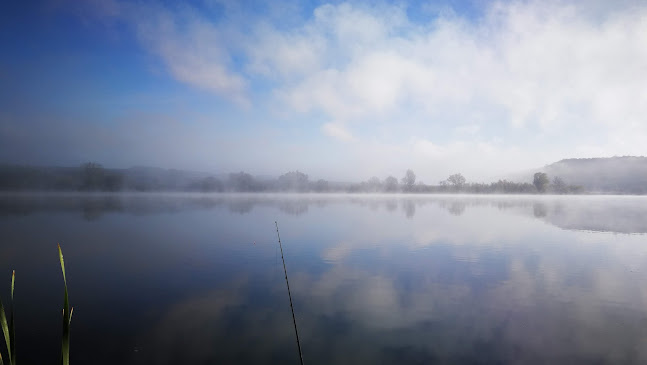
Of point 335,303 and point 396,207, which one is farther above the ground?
point 335,303

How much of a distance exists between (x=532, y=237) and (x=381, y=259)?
14.7 m

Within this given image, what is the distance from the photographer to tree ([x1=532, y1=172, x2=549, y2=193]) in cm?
17662

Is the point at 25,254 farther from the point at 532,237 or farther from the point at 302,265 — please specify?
the point at 532,237

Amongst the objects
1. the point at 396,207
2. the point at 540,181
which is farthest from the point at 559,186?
the point at 396,207

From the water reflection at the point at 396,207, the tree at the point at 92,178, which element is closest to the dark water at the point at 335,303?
the water reflection at the point at 396,207

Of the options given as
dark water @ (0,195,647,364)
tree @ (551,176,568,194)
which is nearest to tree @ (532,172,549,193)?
tree @ (551,176,568,194)

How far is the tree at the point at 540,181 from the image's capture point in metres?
177

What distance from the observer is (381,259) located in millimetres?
16438

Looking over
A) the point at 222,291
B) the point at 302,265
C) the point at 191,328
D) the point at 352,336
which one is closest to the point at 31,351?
the point at 191,328

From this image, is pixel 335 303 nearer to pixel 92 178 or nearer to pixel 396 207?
pixel 396 207

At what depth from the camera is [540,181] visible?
18025cm

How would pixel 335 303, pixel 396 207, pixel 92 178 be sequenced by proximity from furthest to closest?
pixel 92 178 < pixel 396 207 < pixel 335 303

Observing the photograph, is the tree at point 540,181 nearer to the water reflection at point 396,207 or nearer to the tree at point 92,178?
the water reflection at point 396,207

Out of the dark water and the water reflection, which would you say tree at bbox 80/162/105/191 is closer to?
the water reflection
